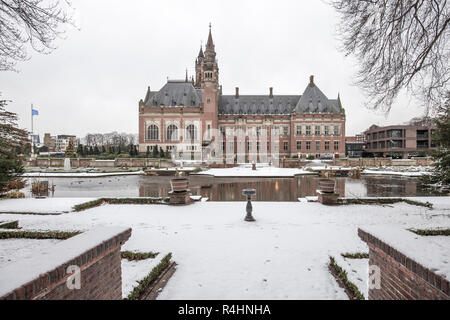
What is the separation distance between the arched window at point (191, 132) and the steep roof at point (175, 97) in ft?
16.8

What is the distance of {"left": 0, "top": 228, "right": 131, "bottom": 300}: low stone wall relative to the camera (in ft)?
5.97

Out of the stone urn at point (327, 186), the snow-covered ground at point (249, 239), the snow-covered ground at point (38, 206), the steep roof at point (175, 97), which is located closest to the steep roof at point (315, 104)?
the steep roof at point (175, 97)

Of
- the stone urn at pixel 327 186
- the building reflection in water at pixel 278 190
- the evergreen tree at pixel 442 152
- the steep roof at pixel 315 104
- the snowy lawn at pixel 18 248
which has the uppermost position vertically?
the steep roof at pixel 315 104

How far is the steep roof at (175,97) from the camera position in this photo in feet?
173

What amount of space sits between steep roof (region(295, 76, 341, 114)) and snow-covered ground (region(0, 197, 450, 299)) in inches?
1814

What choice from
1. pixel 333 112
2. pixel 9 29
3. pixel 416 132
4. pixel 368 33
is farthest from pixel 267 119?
pixel 9 29

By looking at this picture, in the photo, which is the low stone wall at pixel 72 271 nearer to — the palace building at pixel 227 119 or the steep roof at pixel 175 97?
the palace building at pixel 227 119

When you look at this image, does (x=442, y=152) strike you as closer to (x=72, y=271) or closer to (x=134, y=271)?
(x=134, y=271)

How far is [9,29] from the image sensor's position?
18.0 feet

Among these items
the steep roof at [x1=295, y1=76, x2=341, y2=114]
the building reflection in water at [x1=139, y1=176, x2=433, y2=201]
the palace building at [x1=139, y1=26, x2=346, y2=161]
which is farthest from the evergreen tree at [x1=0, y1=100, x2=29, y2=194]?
the steep roof at [x1=295, y1=76, x2=341, y2=114]

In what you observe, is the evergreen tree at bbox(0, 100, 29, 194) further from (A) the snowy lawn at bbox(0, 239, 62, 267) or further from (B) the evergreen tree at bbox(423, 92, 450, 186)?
(B) the evergreen tree at bbox(423, 92, 450, 186)

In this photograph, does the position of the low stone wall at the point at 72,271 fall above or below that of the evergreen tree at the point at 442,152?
below
